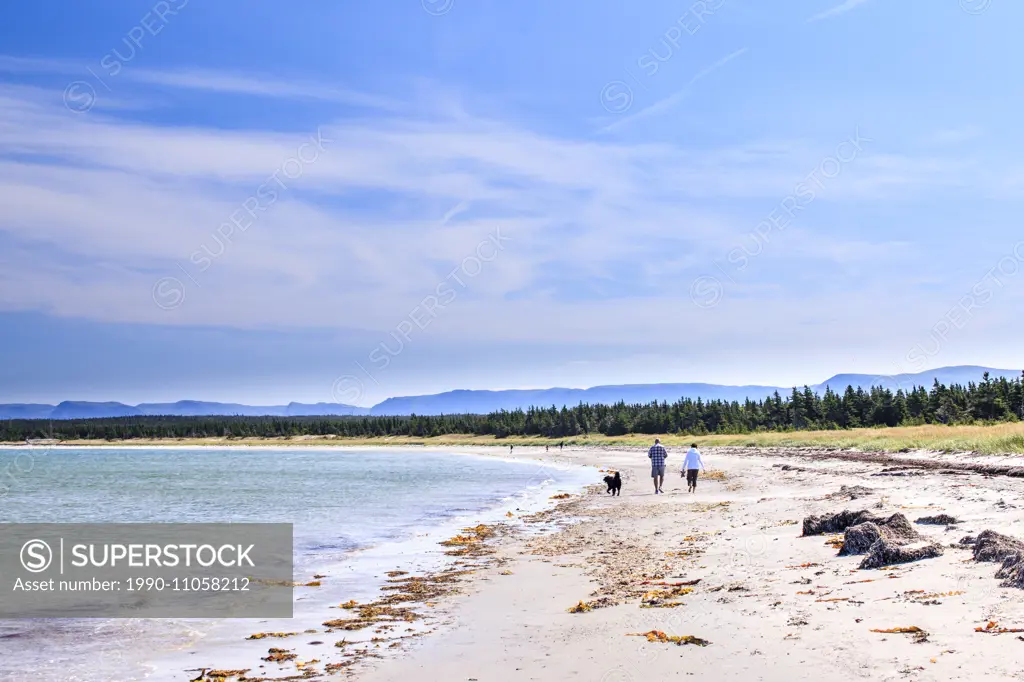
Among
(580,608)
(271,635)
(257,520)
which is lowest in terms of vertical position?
(257,520)

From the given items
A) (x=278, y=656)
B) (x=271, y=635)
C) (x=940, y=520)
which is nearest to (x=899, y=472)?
(x=940, y=520)

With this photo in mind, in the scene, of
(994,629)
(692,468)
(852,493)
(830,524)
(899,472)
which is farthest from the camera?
(692,468)

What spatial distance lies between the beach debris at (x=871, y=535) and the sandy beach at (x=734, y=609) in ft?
0.61

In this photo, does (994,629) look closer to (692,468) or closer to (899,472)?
(692,468)

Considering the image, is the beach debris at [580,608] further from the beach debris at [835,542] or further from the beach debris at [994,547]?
the beach debris at [994,547]

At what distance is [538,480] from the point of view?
4741 centimetres

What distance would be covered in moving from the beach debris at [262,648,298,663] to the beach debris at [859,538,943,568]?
7.75 metres

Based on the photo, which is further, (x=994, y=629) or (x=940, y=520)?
(x=940, y=520)

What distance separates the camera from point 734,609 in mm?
9898

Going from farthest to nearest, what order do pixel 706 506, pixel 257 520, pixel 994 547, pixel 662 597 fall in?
pixel 257 520 → pixel 706 506 → pixel 662 597 → pixel 994 547

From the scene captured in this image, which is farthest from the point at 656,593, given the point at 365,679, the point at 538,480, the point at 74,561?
the point at 538,480

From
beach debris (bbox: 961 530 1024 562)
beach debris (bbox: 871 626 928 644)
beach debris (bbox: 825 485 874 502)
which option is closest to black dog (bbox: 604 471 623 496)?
beach debris (bbox: 825 485 874 502)

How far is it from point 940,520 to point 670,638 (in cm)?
790

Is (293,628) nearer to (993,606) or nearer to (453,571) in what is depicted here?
(453,571)
